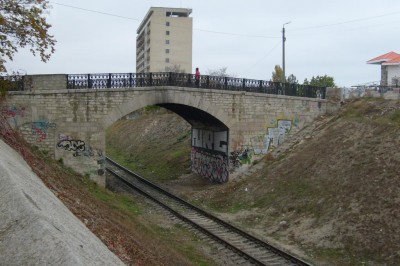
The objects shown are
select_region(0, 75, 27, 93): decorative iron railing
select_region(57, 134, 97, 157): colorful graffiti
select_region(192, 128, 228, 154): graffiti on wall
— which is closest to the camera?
select_region(0, 75, 27, 93): decorative iron railing

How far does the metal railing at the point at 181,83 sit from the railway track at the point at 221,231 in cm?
591

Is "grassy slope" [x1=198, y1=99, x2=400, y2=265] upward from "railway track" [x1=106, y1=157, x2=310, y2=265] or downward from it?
upward

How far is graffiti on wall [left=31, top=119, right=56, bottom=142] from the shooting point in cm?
2005

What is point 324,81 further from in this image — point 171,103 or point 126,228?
point 126,228

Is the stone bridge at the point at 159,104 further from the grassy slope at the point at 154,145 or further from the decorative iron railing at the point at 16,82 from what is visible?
the grassy slope at the point at 154,145

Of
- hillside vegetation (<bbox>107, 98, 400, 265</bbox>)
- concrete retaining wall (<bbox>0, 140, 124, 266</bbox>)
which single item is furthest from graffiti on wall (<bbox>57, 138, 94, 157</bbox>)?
concrete retaining wall (<bbox>0, 140, 124, 266</bbox>)

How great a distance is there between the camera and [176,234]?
16172 millimetres

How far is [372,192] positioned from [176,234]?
720cm

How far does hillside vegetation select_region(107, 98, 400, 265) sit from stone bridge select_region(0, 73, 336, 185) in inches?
50.5

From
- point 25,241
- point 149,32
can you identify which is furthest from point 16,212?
point 149,32

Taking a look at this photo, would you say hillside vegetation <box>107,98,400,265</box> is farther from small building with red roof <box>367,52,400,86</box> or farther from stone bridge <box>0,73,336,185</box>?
small building with red roof <box>367,52,400,86</box>

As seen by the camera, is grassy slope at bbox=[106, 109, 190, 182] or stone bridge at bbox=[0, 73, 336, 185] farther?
grassy slope at bbox=[106, 109, 190, 182]

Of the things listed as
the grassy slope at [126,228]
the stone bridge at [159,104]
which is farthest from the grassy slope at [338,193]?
the grassy slope at [126,228]

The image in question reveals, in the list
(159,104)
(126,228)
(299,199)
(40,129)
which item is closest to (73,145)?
(40,129)
